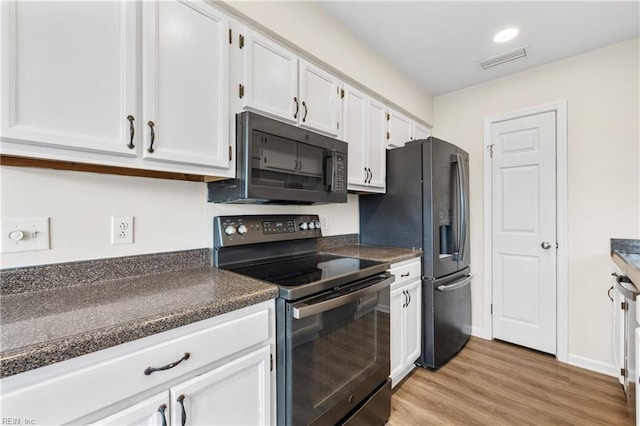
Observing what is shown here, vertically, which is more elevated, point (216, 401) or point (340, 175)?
point (340, 175)

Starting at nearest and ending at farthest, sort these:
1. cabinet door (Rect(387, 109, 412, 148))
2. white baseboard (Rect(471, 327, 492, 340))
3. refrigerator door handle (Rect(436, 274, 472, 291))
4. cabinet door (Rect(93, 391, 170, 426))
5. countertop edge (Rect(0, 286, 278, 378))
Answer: countertop edge (Rect(0, 286, 278, 378)), cabinet door (Rect(93, 391, 170, 426)), refrigerator door handle (Rect(436, 274, 472, 291)), cabinet door (Rect(387, 109, 412, 148)), white baseboard (Rect(471, 327, 492, 340))

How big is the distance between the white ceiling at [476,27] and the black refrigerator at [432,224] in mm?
754

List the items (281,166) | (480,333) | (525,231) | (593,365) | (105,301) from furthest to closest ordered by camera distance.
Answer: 1. (480,333)
2. (525,231)
3. (593,365)
4. (281,166)
5. (105,301)

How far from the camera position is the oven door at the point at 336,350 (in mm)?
1131

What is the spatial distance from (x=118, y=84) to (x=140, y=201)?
0.51 metres

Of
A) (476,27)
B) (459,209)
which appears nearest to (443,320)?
(459,209)

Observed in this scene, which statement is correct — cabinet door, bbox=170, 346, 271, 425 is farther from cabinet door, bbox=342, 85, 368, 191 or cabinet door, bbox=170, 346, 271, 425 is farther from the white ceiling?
the white ceiling

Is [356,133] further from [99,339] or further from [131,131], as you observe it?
[99,339]

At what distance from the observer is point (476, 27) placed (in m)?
1.99

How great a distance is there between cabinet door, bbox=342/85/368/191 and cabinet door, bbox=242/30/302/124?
0.48 m

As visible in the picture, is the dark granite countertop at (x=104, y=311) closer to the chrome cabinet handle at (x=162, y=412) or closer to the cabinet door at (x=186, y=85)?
the chrome cabinet handle at (x=162, y=412)

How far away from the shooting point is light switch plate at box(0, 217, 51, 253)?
983 mm

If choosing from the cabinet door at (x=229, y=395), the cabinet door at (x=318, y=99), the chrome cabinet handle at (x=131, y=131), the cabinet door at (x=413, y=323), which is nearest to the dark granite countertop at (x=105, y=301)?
the cabinet door at (x=229, y=395)

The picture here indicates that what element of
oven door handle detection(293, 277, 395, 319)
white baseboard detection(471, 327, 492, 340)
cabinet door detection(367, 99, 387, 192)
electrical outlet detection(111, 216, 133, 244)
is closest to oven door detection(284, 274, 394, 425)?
oven door handle detection(293, 277, 395, 319)
